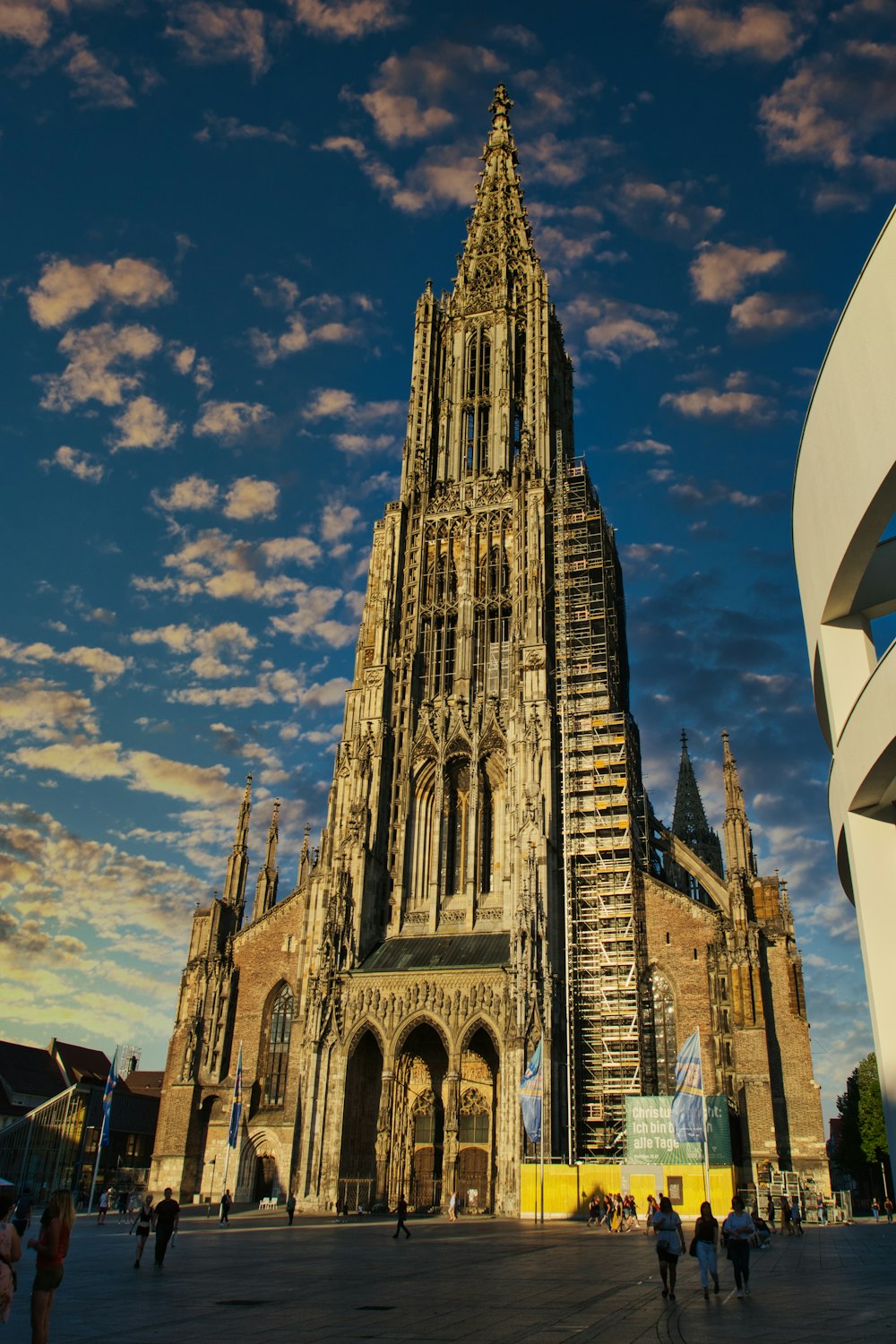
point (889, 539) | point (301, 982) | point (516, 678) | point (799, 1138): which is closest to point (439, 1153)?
point (301, 982)

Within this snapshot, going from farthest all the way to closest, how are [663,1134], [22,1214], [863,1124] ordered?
[863,1124] → [663,1134] → [22,1214]

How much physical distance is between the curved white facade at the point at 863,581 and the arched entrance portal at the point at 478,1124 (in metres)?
26.9

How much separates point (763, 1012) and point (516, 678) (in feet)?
57.1

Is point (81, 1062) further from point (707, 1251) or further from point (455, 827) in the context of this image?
point (707, 1251)

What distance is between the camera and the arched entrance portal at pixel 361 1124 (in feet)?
131

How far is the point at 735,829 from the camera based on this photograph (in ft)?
148

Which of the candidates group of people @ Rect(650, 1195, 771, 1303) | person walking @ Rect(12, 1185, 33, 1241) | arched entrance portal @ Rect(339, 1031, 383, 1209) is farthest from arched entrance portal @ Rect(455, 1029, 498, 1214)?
group of people @ Rect(650, 1195, 771, 1303)

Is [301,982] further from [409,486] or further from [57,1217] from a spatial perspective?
[57,1217]

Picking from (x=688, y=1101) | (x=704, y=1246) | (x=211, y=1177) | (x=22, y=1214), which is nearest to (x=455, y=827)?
(x=211, y=1177)

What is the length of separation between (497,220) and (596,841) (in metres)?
44.0

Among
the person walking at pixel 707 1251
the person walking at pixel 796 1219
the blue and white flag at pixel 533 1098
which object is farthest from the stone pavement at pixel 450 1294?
the blue and white flag at pixel 533 1098

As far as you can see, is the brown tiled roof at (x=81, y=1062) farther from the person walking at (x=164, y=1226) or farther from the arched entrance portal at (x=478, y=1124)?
the person walking at (x=164, y=1226)

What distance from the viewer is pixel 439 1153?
137ft

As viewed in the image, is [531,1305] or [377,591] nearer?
[531,1305]
